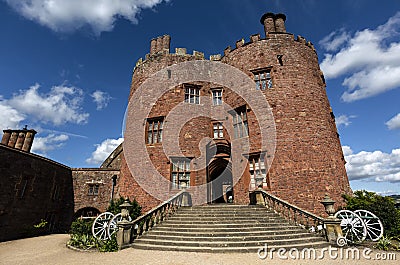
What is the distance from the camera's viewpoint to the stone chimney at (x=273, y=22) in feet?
52.2

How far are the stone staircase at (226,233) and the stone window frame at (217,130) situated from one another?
618 cm

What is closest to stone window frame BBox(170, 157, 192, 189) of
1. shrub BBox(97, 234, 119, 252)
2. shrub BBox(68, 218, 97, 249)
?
shrub BBox(68, 218, 97, 249)

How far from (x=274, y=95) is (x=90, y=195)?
17024mm

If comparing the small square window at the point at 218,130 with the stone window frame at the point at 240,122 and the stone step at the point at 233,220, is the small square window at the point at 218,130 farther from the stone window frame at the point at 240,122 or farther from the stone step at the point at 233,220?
the stone step at the point at 233,220

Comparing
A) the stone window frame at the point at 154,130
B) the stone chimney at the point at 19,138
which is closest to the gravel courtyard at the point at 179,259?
the stone window frame at the point at 154,130

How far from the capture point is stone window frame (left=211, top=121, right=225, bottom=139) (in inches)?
608

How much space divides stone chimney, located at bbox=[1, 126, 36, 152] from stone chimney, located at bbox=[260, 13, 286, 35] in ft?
67.6

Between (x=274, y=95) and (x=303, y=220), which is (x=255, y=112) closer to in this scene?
(x=274, y=95)

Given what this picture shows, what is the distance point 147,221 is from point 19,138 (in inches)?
608

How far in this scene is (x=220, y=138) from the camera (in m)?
15.2

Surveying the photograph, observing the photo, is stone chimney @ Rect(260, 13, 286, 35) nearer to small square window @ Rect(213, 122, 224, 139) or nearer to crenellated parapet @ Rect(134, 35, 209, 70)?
crenellated parapet @ Rect(134, 35, 209, 70)

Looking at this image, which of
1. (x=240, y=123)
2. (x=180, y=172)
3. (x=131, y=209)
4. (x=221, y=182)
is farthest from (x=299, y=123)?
(x=131, y=209)

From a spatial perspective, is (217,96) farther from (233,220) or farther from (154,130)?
(233,220)

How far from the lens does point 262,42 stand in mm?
14906
